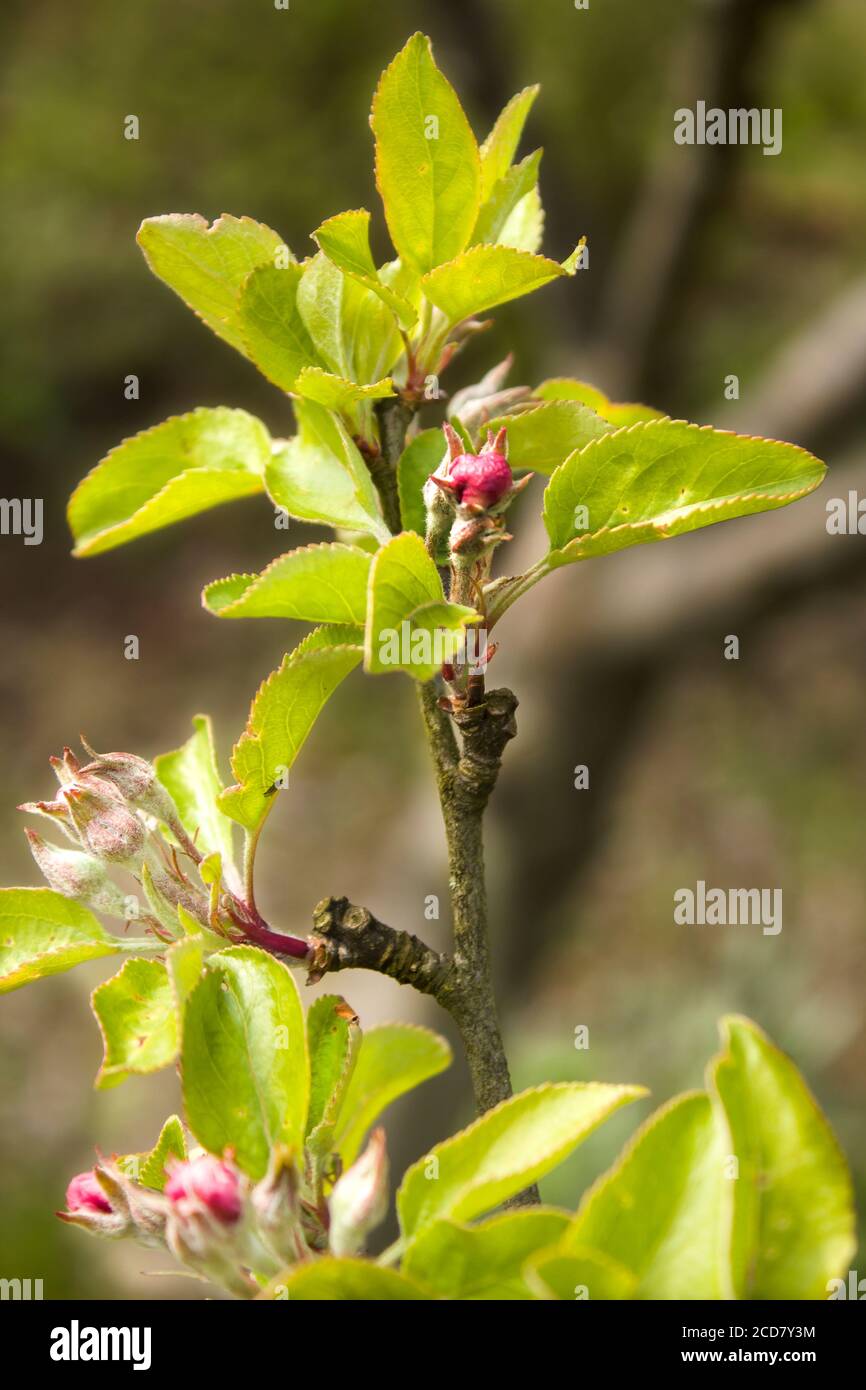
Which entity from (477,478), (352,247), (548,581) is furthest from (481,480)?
(548,581)

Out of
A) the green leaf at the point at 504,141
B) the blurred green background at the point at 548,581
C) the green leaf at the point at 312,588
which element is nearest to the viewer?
the green leaf at the point at 312,588

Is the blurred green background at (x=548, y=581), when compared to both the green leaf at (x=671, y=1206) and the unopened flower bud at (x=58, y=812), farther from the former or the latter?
the green leaf at (x=671, y=1206)

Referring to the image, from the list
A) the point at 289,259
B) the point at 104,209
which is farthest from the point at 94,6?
the point at 289,259

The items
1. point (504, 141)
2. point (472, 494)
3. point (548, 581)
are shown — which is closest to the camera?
point (472, 494)

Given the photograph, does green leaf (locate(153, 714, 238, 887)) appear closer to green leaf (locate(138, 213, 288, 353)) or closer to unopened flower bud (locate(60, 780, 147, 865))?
unopened flower bud (locate(60, 780, 147, 865))

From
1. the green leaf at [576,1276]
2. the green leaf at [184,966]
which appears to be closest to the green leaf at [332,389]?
the green leaf at [184,966]

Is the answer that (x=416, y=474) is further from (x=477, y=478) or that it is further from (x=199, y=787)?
(x=199, y=787)
